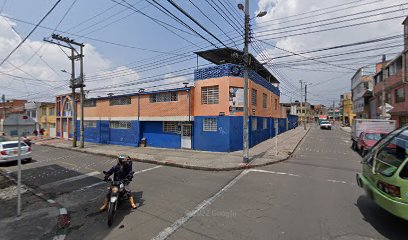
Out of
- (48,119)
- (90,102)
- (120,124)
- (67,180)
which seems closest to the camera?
(67,180)

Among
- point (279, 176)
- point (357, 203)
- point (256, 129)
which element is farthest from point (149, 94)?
point (357, 203)

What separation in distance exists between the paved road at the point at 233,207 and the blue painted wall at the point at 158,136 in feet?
24.8

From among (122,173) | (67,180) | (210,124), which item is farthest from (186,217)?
(210,124)

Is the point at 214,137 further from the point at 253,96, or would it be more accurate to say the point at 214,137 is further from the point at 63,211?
the point at 63,211

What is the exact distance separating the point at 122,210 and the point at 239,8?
10.6 metres

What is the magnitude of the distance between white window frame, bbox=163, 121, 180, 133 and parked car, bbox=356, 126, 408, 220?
13.5 metres

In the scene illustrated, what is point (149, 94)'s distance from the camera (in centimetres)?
1864

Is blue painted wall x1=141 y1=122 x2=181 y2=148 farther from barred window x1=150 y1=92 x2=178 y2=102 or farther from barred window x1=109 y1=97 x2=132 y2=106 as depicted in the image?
barred window x1=109 y1=97 x2=132 y2=106

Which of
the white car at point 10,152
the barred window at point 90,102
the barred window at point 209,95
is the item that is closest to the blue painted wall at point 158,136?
the barred window at point 209,95

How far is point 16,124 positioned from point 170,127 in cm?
1219

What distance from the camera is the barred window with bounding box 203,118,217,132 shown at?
15.1 meters

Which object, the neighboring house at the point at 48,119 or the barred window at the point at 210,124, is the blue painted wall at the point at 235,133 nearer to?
the barred window at the point at 210,124

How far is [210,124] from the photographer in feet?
50.3

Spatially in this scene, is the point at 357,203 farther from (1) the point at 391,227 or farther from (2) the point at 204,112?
(2) the point at 204,112
